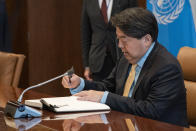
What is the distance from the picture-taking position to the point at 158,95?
2172 mm

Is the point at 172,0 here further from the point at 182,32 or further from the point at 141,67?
the point at 141,67

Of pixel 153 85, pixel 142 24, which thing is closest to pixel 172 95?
pixel 153 85

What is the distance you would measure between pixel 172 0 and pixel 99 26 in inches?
27.4

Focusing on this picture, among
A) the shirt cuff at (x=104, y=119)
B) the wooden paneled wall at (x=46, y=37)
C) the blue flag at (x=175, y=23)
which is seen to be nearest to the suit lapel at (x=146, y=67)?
the shirt cuff at (x=104, y=119)

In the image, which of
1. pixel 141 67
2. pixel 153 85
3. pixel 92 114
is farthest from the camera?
pixel 141 67

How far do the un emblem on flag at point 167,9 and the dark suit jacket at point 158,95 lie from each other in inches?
54.9

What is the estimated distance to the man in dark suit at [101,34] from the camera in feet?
12.0

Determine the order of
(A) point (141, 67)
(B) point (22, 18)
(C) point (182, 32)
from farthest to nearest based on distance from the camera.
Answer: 1. (B) point (22, 18)
2. (C) point (182, 32)
3. (A) point (141, 67)

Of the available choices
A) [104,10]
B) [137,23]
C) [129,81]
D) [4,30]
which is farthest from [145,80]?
[4,30]

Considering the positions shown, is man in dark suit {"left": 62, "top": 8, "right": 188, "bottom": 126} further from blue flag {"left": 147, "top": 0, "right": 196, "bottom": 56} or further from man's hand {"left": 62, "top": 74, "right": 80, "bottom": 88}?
blue flag {"left": 147, "top": 0, "right": 196, "bottom": 56}

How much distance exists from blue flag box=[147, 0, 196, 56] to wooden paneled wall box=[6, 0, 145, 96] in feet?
6.11

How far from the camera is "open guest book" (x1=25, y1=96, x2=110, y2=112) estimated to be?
83.3 inches

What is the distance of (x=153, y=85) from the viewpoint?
222cm

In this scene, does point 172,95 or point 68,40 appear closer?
point 172,95
